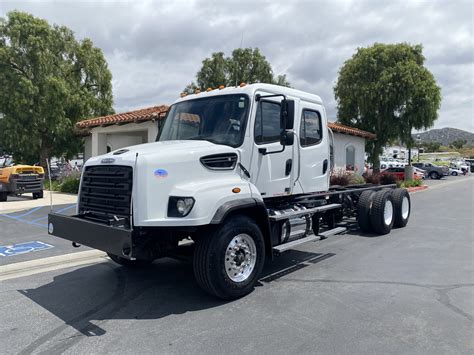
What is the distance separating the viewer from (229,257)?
16.4 feet

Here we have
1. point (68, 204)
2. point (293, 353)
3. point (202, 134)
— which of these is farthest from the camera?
point (68, 204)

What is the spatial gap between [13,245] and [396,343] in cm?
727

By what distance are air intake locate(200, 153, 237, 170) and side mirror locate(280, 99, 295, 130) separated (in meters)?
0.89

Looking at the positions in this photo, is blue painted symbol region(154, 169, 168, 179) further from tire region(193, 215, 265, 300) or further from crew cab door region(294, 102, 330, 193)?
crew cab door region(294, 102, 330, 193)

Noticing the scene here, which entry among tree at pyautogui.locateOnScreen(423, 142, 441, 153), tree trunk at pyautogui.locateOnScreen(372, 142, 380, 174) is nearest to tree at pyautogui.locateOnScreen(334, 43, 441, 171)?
tree trunk at pyautogui.locateOnScreen(372, 142, 380, 174)

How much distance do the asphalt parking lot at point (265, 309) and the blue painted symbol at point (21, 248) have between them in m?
0.36

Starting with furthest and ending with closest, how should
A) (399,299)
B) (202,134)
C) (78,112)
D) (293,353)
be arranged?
(78,112) < (202,134) < (399,299) < (293,353)

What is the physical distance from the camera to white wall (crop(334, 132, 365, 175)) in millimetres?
23239

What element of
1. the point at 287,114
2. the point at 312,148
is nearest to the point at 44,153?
the point at 312,148

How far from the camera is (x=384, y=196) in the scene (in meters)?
9.25

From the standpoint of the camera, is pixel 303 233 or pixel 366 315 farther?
pixel 303 233

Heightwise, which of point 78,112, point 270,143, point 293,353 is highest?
point 78,112

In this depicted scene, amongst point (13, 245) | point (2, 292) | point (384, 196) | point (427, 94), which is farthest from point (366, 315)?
point (427, 94)

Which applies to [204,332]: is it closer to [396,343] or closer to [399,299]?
[396,343]
